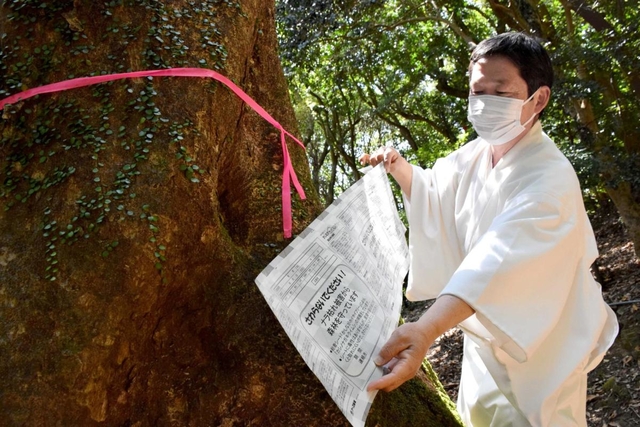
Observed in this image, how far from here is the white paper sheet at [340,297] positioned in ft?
4.81

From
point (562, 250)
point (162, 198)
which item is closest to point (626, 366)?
point (562, 250)

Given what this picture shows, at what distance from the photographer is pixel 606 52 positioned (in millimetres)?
4719

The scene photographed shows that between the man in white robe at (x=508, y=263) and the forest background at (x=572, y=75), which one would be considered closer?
the man in white robe at (x=508, y=263)

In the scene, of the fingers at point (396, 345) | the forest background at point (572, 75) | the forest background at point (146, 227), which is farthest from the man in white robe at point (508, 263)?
the forest background at point (572, 75)

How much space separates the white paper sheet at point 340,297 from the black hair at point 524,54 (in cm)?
74

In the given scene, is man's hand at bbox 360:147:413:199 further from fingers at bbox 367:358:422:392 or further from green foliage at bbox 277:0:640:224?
green foliage at bbox 277:0:640:224

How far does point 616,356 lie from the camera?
5.68m

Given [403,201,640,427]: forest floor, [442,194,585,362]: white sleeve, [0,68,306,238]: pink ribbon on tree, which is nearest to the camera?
[442,194,585,362]: white sleeve

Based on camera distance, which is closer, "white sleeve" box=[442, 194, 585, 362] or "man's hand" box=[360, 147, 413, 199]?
"white sleeve" box=[442, 194, 585, 362]

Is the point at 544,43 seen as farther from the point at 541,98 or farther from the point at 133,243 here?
the point at 133,243

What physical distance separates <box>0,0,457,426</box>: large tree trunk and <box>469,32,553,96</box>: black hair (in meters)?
1.02

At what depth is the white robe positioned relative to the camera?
5.40 ft

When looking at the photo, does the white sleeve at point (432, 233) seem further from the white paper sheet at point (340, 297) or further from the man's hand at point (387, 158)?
the white paper sheet at point (340, 297)

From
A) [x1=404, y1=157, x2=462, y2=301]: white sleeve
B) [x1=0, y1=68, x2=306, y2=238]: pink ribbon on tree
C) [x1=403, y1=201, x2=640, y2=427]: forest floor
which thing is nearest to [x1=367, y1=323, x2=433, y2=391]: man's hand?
[x1=0, y1=68, x2=306, y2=238]: pink ribbon on tree
